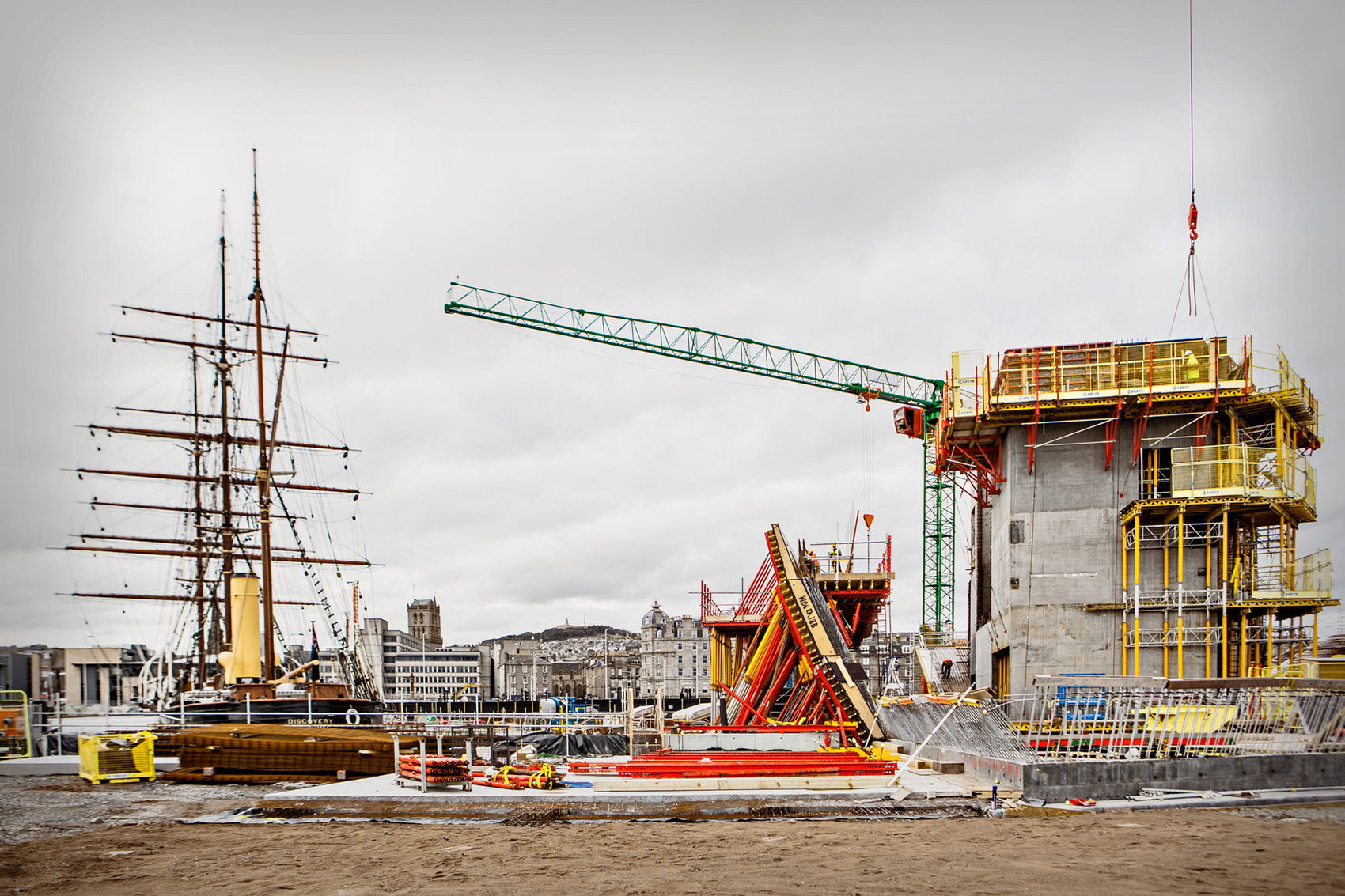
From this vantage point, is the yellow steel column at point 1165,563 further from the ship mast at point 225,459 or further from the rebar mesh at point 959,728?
the ship mast at point 225,459

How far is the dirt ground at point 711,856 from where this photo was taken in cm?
1255

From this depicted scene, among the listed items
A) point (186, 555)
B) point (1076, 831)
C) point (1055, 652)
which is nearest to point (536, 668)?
point (186, 555)

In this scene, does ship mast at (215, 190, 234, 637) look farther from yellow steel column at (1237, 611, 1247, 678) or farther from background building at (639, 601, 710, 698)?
background building at (639, 601, 710, 698)

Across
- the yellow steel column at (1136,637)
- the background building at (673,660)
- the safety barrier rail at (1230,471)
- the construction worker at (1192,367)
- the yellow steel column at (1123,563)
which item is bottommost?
the background building at (673,660)

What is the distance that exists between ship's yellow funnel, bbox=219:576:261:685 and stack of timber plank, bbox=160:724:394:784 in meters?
22.5

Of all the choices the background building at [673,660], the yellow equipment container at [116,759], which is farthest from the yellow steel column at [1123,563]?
the background building at [673,660]

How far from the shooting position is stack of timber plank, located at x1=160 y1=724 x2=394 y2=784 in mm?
26344

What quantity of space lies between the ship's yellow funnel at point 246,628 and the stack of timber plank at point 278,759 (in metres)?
22.5

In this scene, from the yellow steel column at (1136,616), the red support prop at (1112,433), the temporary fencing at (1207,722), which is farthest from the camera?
the red support prop at (1112,433)

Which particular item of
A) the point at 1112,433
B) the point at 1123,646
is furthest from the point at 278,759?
the point at 1112,433

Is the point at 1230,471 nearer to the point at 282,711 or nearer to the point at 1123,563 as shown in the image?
the point at 1123,563

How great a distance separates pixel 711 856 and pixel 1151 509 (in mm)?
20236

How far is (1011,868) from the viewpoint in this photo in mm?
13125

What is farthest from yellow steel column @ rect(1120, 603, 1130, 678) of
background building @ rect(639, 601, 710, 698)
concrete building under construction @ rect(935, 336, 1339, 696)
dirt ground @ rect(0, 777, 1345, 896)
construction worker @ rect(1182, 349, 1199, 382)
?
background building @ rect(639, 601, 710, 698)
